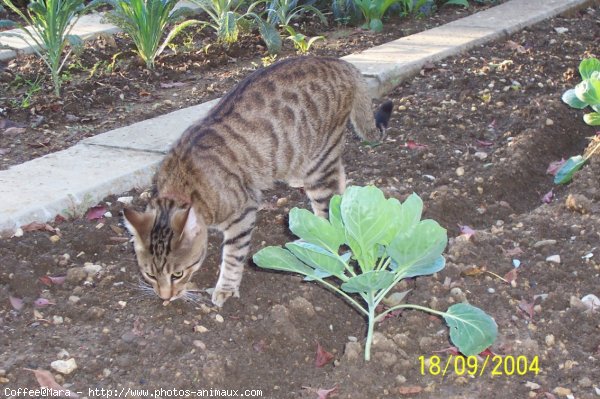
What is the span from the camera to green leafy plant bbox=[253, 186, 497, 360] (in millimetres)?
3322

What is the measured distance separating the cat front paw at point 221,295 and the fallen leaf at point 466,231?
1.29 metres

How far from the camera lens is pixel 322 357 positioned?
3.71 m

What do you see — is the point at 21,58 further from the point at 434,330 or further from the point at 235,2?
the point at 434,330

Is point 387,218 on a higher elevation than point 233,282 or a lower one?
higher

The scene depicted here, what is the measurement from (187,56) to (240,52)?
20.1 inches

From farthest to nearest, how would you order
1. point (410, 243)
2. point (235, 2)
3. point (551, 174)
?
point (235, 2) < point (551, 174) < point (410, 243)

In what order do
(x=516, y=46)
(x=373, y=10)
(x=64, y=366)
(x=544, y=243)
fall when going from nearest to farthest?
(x=64, y=366) → (x=544, y=243) → (x=516, y=46) → (x=373, y=10)

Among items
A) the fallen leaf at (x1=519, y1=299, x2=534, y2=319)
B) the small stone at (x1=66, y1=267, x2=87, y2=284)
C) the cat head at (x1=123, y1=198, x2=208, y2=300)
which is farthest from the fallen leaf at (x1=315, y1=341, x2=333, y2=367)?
the small stone at (x1=66, y1=267, x2=87, y2=284)

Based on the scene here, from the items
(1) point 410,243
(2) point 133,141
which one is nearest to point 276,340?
(1) point 410,243

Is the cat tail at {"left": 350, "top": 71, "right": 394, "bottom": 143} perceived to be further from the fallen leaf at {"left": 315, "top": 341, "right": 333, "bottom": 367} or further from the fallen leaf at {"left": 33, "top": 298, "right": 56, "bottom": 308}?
the fallen leaf at {"left": 33, "top": 298, "right": 56, "bottom": 308}

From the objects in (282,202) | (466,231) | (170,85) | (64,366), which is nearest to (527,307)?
(466,231)

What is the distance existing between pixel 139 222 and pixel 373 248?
1068 mm

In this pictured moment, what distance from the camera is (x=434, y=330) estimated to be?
3807 mm

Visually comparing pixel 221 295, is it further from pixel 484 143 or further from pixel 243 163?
pixel 484 143
